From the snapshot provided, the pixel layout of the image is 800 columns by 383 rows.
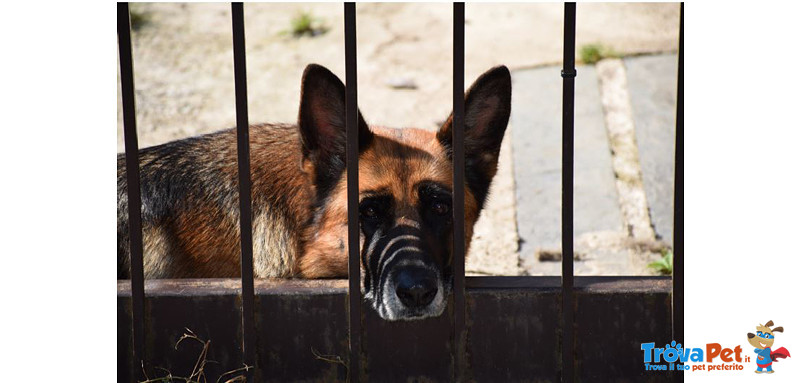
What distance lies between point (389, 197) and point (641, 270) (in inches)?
99.9

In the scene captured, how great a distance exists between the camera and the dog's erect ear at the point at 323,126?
3.44 metres

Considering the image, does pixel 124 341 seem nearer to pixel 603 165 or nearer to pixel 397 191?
pixel 397 191

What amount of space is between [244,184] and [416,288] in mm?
738

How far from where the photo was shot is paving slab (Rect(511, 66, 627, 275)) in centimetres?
601

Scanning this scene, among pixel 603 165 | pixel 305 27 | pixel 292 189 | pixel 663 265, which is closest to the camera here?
pixel 292 189

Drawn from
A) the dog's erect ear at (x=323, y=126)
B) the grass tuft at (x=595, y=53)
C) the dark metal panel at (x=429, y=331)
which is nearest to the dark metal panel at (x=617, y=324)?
the dark metal panel at (x=429, y=331)

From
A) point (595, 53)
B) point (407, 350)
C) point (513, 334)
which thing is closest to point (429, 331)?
point (407, 350)

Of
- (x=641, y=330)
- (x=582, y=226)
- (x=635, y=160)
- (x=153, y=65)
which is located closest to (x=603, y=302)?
(x=641, y=330)

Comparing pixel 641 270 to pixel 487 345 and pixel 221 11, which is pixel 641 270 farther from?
pixel 221 11
